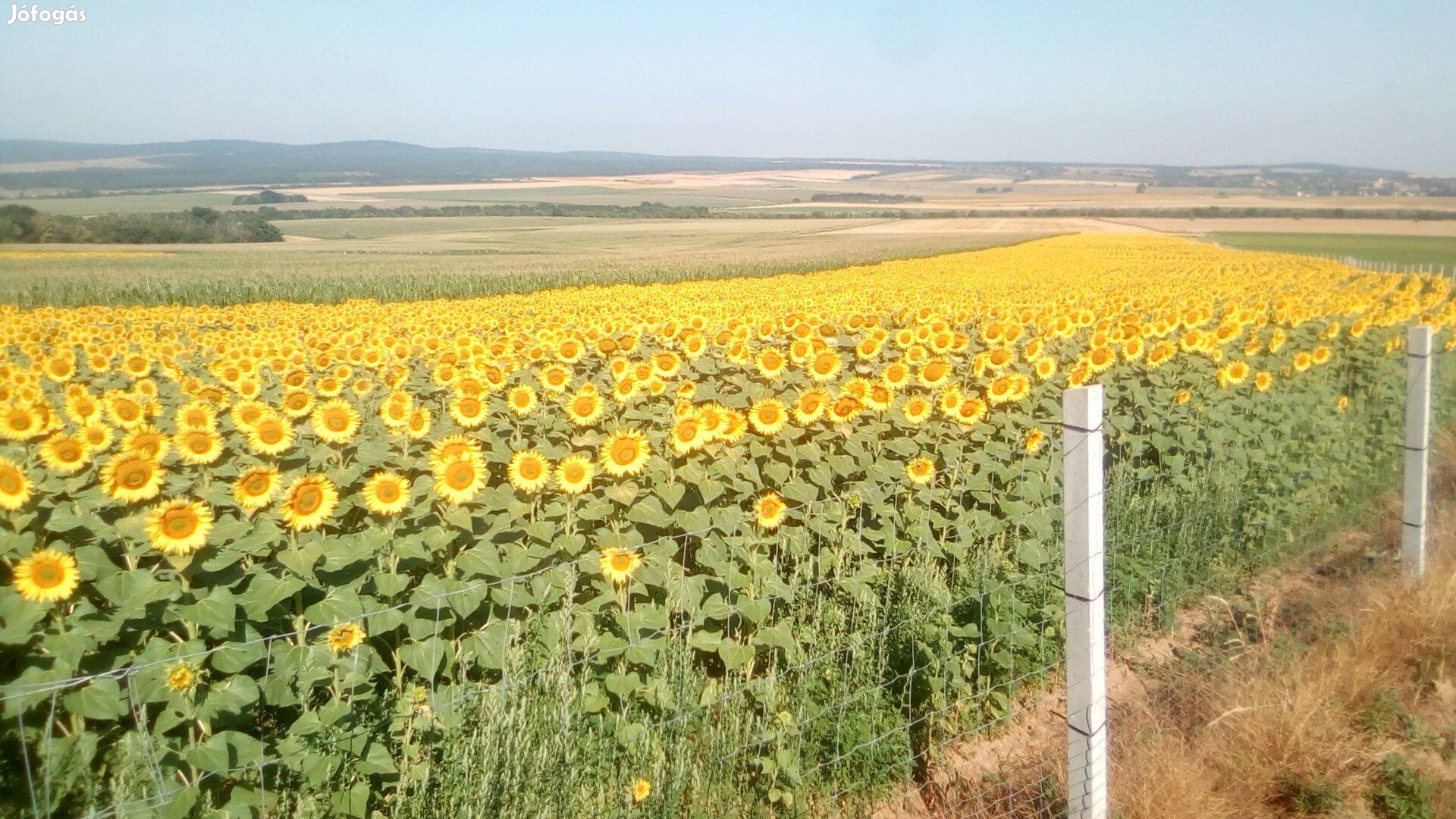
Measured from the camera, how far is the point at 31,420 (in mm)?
3883

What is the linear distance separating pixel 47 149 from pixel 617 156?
169 meters

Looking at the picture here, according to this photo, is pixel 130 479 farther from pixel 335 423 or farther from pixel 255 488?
pixel 335 423

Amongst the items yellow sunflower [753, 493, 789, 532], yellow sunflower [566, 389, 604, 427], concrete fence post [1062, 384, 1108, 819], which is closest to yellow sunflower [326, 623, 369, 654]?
yellow sunflower [753, 493, 789, 532]

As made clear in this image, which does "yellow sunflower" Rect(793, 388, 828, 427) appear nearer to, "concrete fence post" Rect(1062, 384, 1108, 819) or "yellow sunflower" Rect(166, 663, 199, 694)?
"concrete fence post" Rect(1062, 384, 1108, 819)

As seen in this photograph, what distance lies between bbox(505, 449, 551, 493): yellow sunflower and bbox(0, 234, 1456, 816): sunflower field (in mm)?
13

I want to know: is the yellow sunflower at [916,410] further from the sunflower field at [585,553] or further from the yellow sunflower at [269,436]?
the yellow sunflower at [269,436]

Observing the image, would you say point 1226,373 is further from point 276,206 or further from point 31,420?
point 276,206

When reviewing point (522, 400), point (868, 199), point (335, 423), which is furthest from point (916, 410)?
point (868, 199)

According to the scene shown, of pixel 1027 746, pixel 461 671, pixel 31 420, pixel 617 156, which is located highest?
pixel 617 156

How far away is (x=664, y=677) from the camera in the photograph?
347 centimetres

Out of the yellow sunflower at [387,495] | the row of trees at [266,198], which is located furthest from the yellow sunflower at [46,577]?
the row of trees at [266,198]

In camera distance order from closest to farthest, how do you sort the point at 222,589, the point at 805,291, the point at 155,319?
the point at 222,589 → the point at 155,319 → the point at 805,291

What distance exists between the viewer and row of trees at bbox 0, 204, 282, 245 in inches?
893

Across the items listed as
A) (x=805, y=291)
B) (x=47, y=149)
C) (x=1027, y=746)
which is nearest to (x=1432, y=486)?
(x=1027, y=746)
